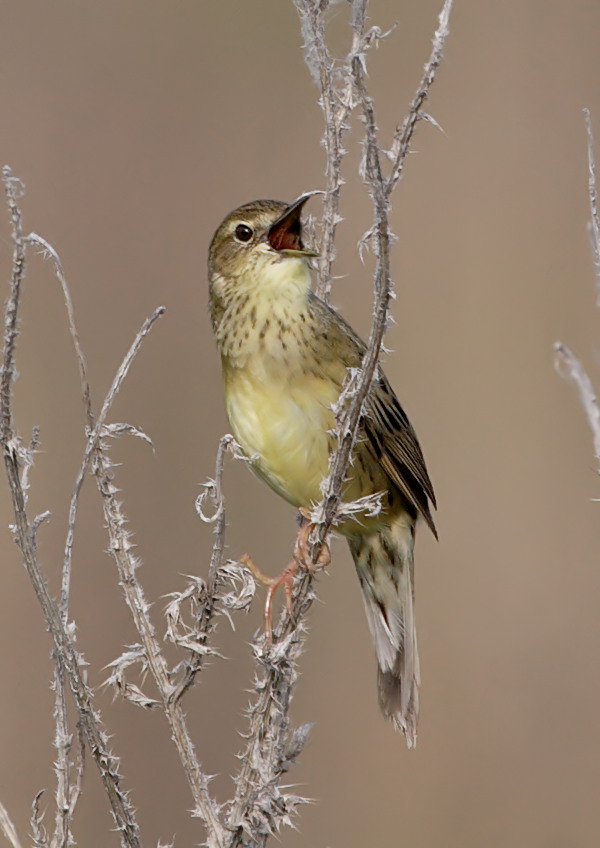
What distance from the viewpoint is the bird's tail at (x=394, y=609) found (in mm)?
3006

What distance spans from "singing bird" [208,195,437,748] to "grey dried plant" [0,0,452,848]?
1.91 feet

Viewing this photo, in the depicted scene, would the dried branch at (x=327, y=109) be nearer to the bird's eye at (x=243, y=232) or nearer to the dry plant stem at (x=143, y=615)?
the bird's eye at (x=243, y=232)

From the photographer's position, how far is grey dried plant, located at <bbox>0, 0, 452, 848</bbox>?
179 centimetres

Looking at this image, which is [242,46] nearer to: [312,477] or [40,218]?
[40,218]

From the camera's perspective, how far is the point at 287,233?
2863mm

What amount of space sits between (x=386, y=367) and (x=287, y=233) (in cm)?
192

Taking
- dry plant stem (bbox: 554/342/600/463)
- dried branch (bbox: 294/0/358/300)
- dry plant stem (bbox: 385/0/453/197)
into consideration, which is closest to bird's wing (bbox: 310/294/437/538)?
dried branch (bbox: 294/0/358/300)

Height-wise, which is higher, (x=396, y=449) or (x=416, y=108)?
(x=416, y=108)

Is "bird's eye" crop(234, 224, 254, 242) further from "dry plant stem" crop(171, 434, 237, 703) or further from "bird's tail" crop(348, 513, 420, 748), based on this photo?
"dry plant stem" crop(171, 434, 237, 703)

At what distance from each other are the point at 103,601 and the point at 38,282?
124 cm

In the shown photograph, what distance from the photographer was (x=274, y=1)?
4.96 metres

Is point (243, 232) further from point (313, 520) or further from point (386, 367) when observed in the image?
point (386, 367)

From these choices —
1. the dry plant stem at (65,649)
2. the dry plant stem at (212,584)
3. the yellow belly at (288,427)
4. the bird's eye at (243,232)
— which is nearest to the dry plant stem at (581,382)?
the dry plant stem at (212,584)

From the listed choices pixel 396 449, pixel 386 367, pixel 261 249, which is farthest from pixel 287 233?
pixel 386 367
